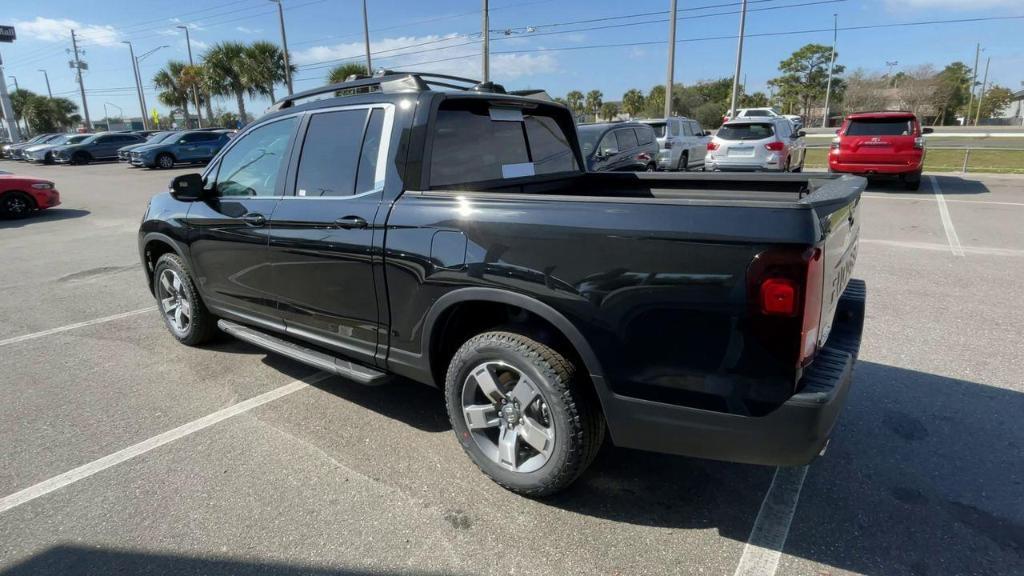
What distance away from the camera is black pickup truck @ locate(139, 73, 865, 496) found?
2.09m

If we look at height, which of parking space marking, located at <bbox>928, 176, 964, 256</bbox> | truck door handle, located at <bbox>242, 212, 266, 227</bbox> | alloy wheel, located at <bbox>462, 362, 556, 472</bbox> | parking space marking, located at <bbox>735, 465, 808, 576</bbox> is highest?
truck door handle, located at <bbox>242, 212, 266, 227</bbox>

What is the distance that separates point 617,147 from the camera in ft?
40.1

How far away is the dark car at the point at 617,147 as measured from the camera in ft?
38.1

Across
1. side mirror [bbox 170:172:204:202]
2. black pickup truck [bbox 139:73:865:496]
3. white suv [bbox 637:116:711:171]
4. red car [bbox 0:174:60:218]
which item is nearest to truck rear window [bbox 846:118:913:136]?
white suv [bbox 637:116:711:171]

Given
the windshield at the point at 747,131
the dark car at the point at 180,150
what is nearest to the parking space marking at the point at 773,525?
the windshield at the point at 747,131

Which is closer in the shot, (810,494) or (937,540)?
(937,540)

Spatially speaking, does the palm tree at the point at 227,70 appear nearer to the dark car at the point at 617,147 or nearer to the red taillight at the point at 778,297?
the dark car at the point at 617,147

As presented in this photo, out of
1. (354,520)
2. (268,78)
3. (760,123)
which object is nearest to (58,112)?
(268,78)

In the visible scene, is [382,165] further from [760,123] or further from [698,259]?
[760,123]

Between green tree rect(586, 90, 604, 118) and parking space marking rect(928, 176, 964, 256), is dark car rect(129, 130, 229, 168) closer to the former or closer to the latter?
parking space marking rect(928, 176, 964, 256)

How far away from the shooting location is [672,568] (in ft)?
7.59

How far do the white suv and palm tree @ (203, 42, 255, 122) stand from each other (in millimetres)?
39330

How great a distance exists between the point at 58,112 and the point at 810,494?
98.1m

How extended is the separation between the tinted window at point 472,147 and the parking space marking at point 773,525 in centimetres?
222
